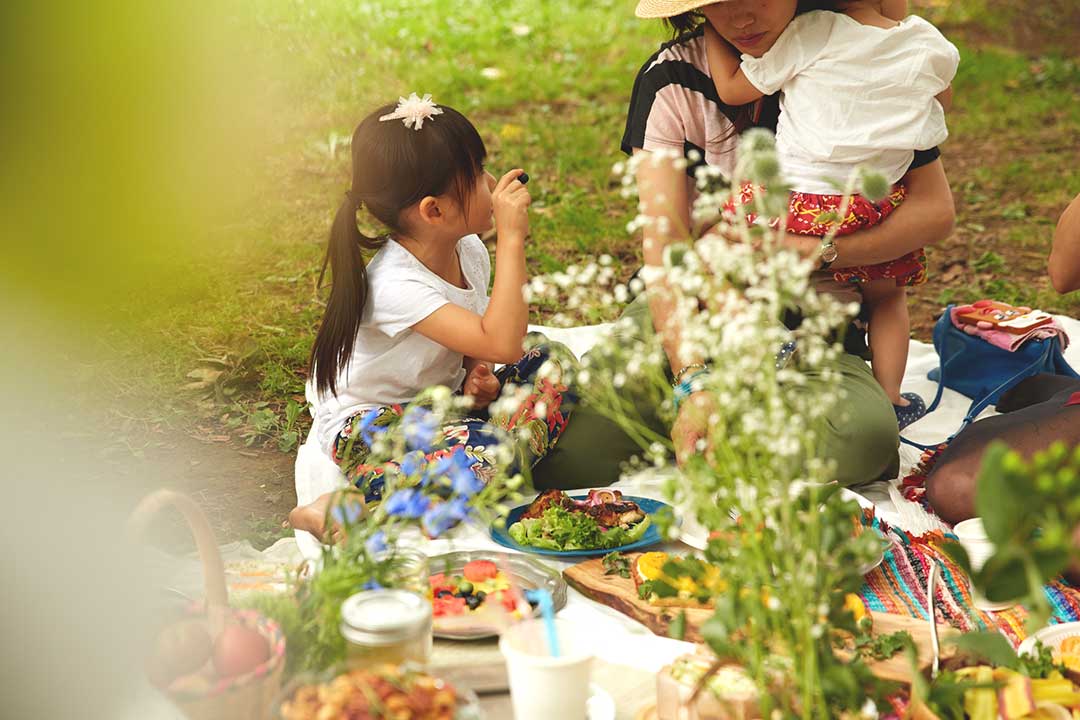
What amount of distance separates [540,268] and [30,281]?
4.31 meters

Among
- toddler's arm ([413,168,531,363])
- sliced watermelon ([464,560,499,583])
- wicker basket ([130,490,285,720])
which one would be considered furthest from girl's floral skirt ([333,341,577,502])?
wicker basket ([130,490,285,720])

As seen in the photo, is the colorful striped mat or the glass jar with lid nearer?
the glass jar with lid

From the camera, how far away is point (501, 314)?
2539 millimetres

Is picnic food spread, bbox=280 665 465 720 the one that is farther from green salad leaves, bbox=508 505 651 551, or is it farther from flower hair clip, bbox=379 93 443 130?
flower hair clip, bbox=379 93 443 130

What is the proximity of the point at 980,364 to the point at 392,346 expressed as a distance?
5.64 ft

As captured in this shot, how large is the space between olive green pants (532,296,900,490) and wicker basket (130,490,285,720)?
4.79ft

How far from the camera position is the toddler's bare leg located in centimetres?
297

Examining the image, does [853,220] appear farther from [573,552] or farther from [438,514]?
[438,514]

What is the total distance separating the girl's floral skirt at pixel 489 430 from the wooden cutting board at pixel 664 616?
366 mm

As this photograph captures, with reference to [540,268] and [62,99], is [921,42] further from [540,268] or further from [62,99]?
[62,99]

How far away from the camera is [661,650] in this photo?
1909 millimetres

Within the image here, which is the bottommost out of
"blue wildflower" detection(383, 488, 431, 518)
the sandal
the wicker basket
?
the sandal

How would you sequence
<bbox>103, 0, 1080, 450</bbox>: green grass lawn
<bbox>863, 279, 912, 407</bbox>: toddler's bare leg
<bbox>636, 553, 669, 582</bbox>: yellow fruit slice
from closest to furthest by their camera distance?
1. <bbox>636, 553, 669, 582</bbox>: yellow fruit slice
2. <bbox>863, 279, 912, 407</bbox>: toddler's bare leg
3. <bbox>103, 0, 1080, 450</bbox>: green grass lawn

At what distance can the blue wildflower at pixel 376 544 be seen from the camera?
145 centimetres
